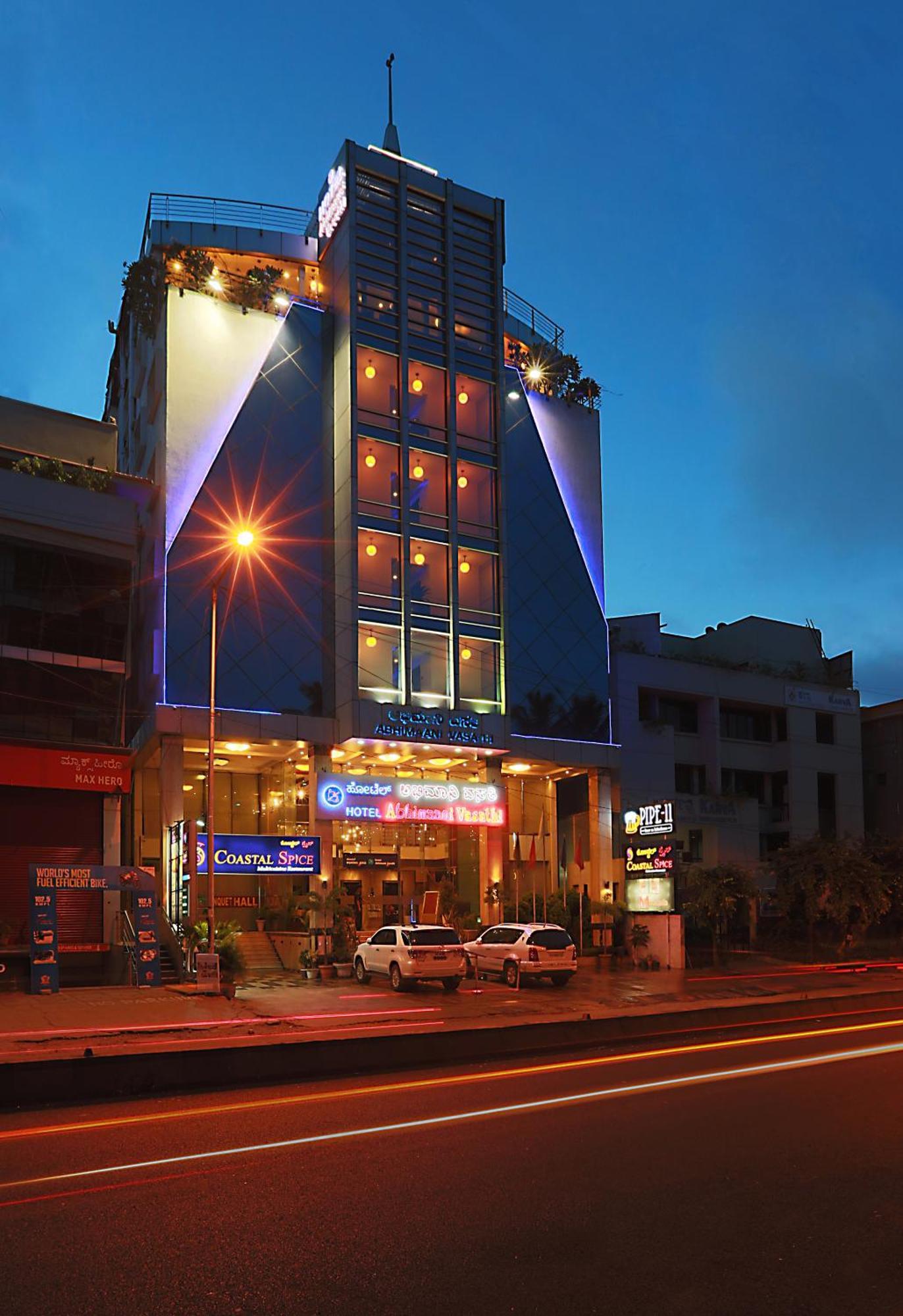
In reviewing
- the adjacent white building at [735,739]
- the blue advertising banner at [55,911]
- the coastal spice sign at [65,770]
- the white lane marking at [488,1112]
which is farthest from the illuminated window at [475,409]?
the white lane marking at [488,1112]

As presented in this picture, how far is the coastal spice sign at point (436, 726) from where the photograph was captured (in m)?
40.4

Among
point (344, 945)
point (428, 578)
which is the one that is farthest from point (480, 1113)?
point (428, 578)

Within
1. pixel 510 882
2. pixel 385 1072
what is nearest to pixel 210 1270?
pixel 385 1072

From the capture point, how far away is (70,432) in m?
46.3

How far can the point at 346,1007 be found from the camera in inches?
1010

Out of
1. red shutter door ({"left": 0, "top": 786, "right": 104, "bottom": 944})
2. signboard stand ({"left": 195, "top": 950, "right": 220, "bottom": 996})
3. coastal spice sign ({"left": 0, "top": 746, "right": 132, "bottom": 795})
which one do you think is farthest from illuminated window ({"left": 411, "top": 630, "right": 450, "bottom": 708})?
signboard stand ({"left": 195, "top": 950, "right": 220, "bottom": 996})

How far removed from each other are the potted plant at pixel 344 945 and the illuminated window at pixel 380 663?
26.7ft

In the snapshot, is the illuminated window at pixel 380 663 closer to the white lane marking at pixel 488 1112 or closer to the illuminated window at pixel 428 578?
the illuminated window at pixel 428 578

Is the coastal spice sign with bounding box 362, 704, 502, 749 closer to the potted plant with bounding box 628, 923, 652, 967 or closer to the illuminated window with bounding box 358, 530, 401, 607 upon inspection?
the illuminated window with bounding box 358, 530, 401, 607

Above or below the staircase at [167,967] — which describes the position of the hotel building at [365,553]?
above

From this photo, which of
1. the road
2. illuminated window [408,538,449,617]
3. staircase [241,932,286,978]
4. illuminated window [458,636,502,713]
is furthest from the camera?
illuminated window [458,636,502,713]

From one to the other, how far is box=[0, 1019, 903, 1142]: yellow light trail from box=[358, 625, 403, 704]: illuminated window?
78.7ft

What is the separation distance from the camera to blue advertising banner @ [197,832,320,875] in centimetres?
3447

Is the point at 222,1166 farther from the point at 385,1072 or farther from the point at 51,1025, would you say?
the point at 51,1025
